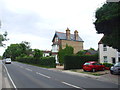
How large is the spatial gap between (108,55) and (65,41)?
78.0 feet

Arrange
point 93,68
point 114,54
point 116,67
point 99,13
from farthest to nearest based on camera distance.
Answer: point 114,54 → point 93,68 → point 116,67 → point 99,13

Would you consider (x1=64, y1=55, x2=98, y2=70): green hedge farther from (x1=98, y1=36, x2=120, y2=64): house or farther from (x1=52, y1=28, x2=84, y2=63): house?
(x1=52, y1=28, x2=84, y2=63): house

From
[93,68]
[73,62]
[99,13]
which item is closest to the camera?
[99,13]

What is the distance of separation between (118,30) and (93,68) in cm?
1127

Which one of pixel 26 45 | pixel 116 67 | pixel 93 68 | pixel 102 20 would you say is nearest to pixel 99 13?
pixel 102 20

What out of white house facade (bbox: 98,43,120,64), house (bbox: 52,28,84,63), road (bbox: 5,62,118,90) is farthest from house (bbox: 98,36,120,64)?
house (bbox: 52,28,84,63)

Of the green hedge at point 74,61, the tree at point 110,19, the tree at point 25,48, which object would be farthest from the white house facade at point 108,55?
the tree at point 25,48

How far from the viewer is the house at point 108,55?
32.3 m

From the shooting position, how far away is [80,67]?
29.8 metres

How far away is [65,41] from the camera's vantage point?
5562 cm

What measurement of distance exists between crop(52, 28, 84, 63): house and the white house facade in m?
18.6

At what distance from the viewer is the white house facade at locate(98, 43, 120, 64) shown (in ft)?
106

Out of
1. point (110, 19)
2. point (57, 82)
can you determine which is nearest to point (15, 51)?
point (57, 82)

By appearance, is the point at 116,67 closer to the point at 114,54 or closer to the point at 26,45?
the point at 114,54
